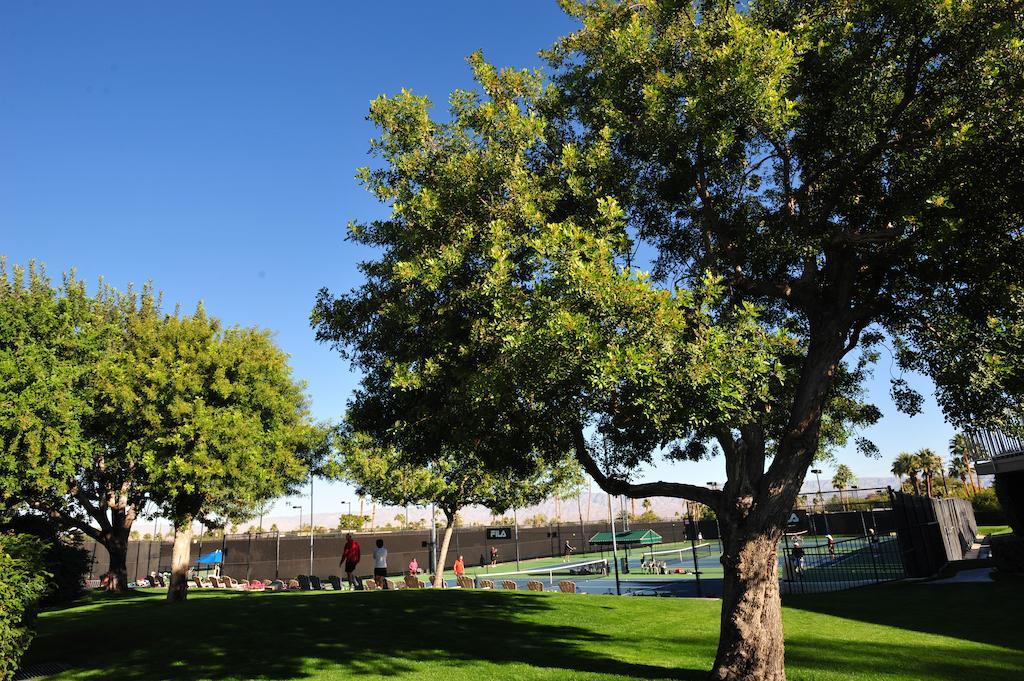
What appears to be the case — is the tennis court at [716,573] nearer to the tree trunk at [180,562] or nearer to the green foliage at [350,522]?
the tree trunk at [180,562]

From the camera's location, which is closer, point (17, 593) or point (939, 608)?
point (17, 593)

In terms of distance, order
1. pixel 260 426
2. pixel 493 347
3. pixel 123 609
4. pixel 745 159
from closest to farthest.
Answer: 1. pixel 493 347
2. pixel 745 159
3. pixel 123 609
4. pixel 260 426

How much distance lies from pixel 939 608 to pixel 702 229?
42.0 feet

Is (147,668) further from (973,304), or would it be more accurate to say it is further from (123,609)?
(973,304)

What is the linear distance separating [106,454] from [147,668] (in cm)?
1960

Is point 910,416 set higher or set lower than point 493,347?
lower

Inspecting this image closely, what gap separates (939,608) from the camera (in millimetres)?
16500

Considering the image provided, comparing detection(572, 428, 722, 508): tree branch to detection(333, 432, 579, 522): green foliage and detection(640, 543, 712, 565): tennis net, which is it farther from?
detection(640, 543, 712, 565): tennis net

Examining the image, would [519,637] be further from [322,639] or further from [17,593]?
[17,593]

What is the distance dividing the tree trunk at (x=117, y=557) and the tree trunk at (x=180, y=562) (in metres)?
8.49

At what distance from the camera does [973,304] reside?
35.2 feet

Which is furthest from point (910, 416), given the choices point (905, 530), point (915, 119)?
point (905, 530)

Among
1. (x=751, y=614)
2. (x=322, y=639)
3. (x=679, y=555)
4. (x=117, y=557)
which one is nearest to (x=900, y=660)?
(x=751, y=614)

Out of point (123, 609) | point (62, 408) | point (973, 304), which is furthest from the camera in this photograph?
point (62, 408)
